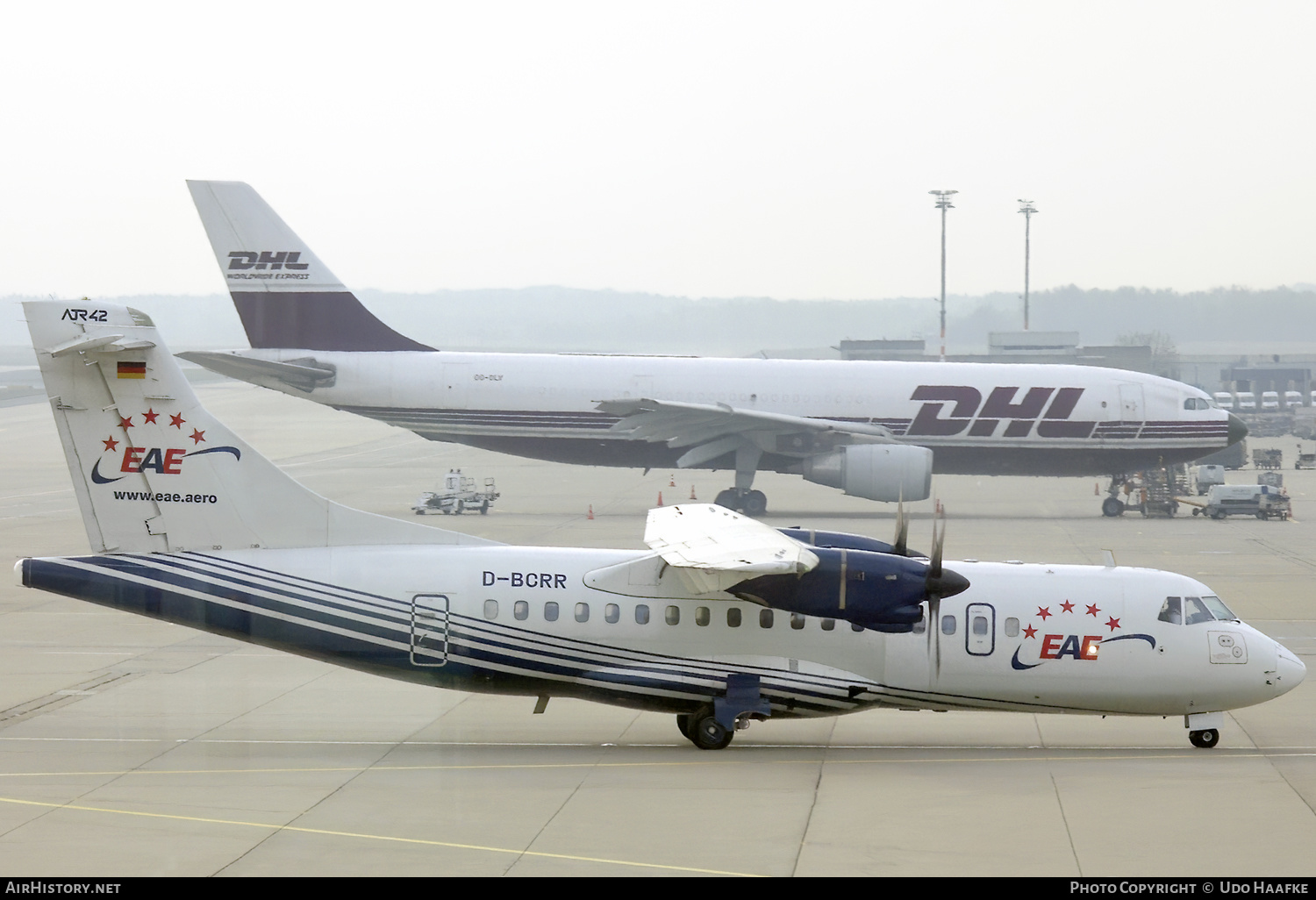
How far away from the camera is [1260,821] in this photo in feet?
43.5

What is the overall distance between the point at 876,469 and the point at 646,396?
7250mm

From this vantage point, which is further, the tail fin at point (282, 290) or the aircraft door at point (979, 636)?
the tail fin at point (282, 290)

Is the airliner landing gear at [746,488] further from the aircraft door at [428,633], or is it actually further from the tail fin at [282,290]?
the aircraft door at [428,633]

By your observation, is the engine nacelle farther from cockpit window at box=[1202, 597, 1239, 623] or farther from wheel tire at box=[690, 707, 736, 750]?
wheel tire at box=[690, 707, 736, 750]

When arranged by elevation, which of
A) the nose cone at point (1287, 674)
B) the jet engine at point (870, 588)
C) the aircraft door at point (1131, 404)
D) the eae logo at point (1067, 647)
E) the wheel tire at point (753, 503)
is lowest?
the wheel tire at point (753, 503)

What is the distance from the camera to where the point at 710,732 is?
16250mm

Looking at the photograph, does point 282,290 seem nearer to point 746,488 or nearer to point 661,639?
point 746,488

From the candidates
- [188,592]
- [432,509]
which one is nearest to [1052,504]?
[432,509]

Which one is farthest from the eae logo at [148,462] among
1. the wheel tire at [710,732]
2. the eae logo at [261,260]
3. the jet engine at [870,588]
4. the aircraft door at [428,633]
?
the eae logo at [261,260]

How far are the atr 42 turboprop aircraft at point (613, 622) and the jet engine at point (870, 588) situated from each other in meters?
1.06

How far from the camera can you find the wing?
37875mm

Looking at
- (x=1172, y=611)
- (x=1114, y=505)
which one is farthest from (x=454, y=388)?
(x=1172, y=611)

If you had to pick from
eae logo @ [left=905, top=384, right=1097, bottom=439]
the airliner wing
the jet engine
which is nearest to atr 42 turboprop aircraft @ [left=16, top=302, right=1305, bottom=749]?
the airliner wing

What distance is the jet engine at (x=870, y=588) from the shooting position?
14.9 m
